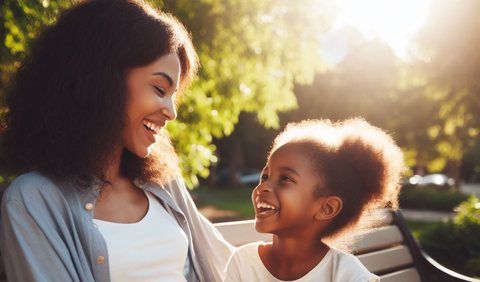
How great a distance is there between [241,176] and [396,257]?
106ft

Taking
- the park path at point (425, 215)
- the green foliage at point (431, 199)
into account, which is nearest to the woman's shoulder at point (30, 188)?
the park path at point (425, 215)

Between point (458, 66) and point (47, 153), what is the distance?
14.6 m

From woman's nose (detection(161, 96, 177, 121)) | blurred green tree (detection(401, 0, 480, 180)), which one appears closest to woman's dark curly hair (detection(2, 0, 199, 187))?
woman's nose (detection(161, 96, 177, 121))

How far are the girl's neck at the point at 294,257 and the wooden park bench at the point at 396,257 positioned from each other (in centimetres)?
90

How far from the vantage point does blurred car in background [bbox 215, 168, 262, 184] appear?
112 ft

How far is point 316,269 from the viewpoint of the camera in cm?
234

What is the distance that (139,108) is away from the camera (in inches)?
82.8

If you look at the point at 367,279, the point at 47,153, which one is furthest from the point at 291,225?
the point at 47,153

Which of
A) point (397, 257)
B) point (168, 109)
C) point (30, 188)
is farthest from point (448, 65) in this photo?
point (30, 188)

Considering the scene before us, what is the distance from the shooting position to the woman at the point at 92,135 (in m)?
1.88

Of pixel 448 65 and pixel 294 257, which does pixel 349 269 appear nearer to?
pixel 294 257

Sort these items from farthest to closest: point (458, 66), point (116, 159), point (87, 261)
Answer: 1. point (458, 66)
2. point (116, 159)
3. point (87, 261)

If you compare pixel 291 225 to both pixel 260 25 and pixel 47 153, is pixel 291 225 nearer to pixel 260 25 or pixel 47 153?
pixel 47 153

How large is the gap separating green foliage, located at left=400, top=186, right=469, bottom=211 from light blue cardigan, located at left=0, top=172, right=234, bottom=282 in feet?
60.5
